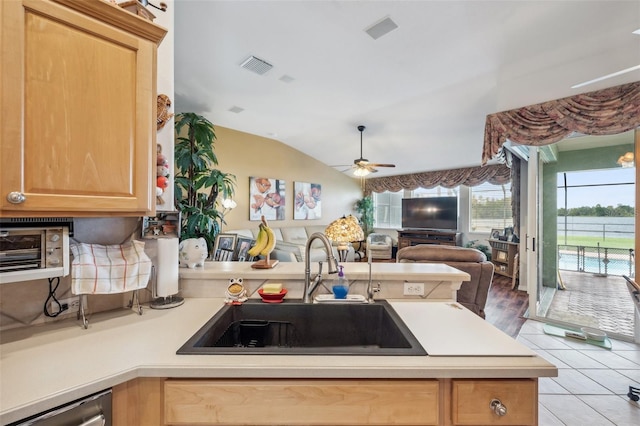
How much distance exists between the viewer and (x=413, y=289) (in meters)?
1.39

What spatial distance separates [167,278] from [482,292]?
2.92 metres

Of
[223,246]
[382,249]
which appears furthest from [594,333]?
[382,249]

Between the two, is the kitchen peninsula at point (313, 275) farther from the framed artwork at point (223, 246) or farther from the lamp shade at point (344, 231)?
the framed artwork at point (223, 246)

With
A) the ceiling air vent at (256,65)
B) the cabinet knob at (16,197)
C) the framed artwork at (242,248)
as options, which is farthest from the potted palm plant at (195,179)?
the cabinet knob at (16,197)

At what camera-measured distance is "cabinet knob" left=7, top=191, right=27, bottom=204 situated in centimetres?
76

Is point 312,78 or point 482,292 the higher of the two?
point 312,78

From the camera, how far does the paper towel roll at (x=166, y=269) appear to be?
1.22 metres

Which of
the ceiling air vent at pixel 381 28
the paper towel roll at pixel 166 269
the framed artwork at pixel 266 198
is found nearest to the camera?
the paper towel roll at pixel 166 269

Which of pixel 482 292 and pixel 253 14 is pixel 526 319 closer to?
pixel 482 292

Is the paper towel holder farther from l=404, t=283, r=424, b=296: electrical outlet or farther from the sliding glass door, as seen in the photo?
the sliding glass door

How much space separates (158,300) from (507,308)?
167 inches

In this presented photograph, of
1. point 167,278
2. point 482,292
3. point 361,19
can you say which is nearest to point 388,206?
point 482,292

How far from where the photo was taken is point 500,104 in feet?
9.49

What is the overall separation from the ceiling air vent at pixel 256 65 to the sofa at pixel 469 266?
2630 mm
